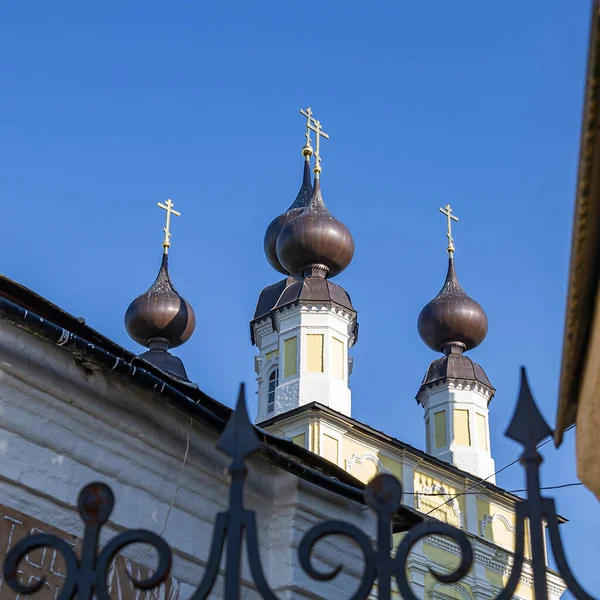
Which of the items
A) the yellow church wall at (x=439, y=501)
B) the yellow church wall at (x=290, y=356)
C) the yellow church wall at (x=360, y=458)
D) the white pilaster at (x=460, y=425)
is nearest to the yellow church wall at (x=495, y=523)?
the yellow church wall at (x=439, y=501)

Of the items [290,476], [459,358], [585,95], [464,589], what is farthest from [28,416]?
[459,358]

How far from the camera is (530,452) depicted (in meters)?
2.15

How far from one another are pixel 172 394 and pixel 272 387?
18.3 meters

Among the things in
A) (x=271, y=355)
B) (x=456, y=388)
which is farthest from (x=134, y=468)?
(x=456, y=388)

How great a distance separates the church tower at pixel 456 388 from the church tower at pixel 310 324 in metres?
2.77

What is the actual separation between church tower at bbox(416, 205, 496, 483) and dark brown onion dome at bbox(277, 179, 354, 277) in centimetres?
355

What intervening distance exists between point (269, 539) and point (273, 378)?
1780 centimetres

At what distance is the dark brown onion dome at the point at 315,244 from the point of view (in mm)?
23125

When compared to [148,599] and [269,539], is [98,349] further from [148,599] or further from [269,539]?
[269,539]

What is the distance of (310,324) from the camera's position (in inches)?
896

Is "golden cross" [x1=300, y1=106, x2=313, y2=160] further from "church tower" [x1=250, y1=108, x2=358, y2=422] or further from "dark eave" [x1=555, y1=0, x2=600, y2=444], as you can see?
"dark eave" [x1=555, y1=0, x2=600, y2=444]

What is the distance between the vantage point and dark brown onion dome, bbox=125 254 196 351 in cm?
2455

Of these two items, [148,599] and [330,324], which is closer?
[148,599]

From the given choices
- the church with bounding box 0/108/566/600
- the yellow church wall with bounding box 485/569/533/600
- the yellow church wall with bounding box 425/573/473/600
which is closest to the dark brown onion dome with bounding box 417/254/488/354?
the yellow church wall with bounding box 485/569/533/600
